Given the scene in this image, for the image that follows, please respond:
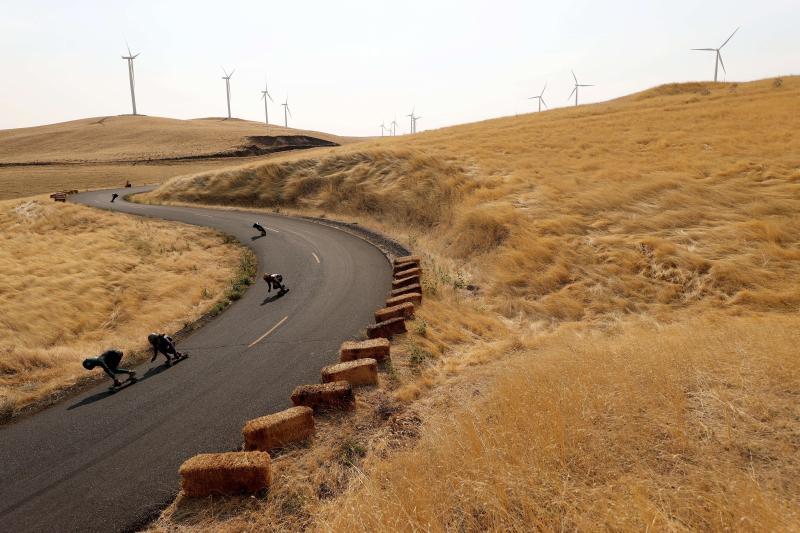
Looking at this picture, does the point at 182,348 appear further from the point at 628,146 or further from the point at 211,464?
the point at 628,146

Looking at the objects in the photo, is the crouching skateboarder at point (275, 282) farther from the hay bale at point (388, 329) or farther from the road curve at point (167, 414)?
the hay bale at point (388, 329)

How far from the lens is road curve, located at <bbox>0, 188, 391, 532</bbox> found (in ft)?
21.4

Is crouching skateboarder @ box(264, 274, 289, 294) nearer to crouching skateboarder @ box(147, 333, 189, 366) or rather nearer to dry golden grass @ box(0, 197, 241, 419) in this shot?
dry golden grass @ box(0, 197, 241, 419)

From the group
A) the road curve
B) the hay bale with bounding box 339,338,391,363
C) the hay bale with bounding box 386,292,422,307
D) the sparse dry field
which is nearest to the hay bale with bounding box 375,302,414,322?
the sparse dry field

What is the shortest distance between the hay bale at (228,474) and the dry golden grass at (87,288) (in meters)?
6.55

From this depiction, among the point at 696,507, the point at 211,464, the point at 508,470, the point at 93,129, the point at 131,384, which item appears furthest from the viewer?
the point at 93,129

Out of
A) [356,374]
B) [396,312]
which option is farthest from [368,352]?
[396,312]

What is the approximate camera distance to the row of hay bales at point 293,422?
591 centimetres

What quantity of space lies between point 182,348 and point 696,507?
1289cm

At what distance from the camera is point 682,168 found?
22.7 m

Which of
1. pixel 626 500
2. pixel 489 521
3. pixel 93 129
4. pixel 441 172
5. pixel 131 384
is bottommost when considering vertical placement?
pixel 131 384

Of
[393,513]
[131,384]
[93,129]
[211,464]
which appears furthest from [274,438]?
[93,129]

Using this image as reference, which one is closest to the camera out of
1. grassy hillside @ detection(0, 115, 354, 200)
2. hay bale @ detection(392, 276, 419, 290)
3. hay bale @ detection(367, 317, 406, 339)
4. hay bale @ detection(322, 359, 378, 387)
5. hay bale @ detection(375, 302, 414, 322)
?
hay bale @ detection(322, 359, 378, 387)

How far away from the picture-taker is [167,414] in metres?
9.12
